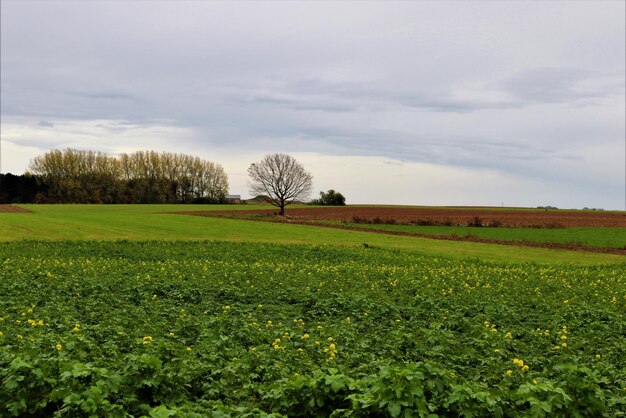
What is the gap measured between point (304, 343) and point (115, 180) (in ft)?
421

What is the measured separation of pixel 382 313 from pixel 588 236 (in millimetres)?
51703

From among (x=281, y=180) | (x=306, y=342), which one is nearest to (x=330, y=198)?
(x=281, y=180)

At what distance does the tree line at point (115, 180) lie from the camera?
12350cm

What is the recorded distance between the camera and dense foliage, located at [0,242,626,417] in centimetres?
662

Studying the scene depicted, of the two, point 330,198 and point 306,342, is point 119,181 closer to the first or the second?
point 330,198

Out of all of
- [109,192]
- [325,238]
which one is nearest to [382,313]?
[325,238]

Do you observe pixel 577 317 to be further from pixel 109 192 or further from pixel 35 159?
pixel 35 159

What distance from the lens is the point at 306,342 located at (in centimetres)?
1037

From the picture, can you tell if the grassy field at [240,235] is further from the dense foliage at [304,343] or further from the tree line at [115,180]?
the tree line at [115,180]

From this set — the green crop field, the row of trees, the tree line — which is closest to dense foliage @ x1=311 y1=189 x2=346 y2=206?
the row of trees

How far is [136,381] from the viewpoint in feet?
23.9

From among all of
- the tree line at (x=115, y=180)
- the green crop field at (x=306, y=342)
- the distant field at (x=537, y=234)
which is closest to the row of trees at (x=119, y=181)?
the tree line at (x=115, y=180)

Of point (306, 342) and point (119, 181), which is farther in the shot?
point (119, 181)

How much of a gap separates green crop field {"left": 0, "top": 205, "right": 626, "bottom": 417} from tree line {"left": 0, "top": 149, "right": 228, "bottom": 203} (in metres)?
108
